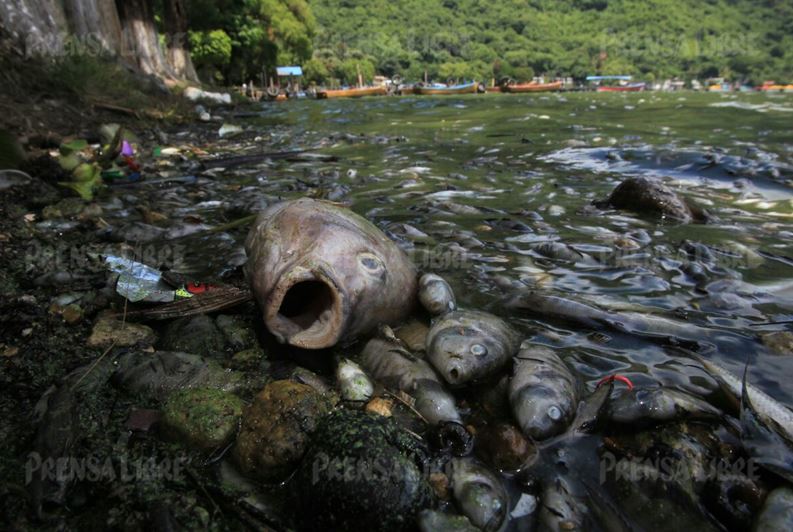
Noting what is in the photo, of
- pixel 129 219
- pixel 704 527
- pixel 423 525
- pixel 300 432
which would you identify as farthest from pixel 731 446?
pixel 129 219

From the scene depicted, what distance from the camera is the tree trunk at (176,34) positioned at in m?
23.9

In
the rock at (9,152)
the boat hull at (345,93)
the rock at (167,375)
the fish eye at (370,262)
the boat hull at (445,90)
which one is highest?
the rock at (9,152)

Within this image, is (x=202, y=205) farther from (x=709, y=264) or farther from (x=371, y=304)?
(x=709, y=264)

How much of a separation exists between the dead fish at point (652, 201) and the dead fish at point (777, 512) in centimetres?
378

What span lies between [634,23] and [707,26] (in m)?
27.0

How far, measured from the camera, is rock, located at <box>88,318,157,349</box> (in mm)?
2449

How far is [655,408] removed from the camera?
6.13 ft

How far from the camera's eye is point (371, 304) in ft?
8.25

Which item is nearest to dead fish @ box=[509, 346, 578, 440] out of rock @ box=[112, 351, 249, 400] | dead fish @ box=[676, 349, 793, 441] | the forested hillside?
dead fish @ box=[676, 349, 793, 441]

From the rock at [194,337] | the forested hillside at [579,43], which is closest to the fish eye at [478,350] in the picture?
the rock at [194,337]

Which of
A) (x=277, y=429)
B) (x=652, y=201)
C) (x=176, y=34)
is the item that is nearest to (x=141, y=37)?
(x=176, y=34)

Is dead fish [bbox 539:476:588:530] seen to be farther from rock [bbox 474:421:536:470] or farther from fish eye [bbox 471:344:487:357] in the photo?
fish eye [bbox 471:344:487:357]

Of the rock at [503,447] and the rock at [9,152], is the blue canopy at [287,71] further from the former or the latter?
the rock at [503,447]

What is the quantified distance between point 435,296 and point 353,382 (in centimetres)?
81
